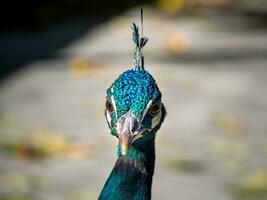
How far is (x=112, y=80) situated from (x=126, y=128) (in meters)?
3.38

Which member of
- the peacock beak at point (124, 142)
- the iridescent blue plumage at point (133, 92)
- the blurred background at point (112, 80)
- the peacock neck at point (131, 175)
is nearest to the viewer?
the peacock beak at point (124, 142)

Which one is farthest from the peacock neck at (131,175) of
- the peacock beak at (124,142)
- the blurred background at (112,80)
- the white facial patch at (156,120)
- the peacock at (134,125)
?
the blurred background at (112,80)

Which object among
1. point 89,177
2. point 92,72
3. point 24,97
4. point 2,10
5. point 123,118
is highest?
point 2,10

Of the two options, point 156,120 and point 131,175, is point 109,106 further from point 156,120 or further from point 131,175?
point 131,175

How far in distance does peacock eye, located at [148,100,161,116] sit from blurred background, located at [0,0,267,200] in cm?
176

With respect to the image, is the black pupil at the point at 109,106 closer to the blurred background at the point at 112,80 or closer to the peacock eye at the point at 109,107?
the peacock eye at the point at 109,107

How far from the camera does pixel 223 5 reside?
24.5 ft

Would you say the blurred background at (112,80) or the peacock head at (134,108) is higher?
the blurred background at (112,80)

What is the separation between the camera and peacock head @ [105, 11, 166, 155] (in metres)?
2.18

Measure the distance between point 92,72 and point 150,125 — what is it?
3480mm

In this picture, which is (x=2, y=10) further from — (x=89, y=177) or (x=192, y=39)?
(x=89, y=177)

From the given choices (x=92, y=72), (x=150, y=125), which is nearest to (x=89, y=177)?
(x=92, y=72)

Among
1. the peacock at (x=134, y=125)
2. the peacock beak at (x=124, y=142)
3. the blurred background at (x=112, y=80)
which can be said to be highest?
the blurred background at (x=112, y=80)

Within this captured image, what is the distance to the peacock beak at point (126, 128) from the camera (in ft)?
7.02
